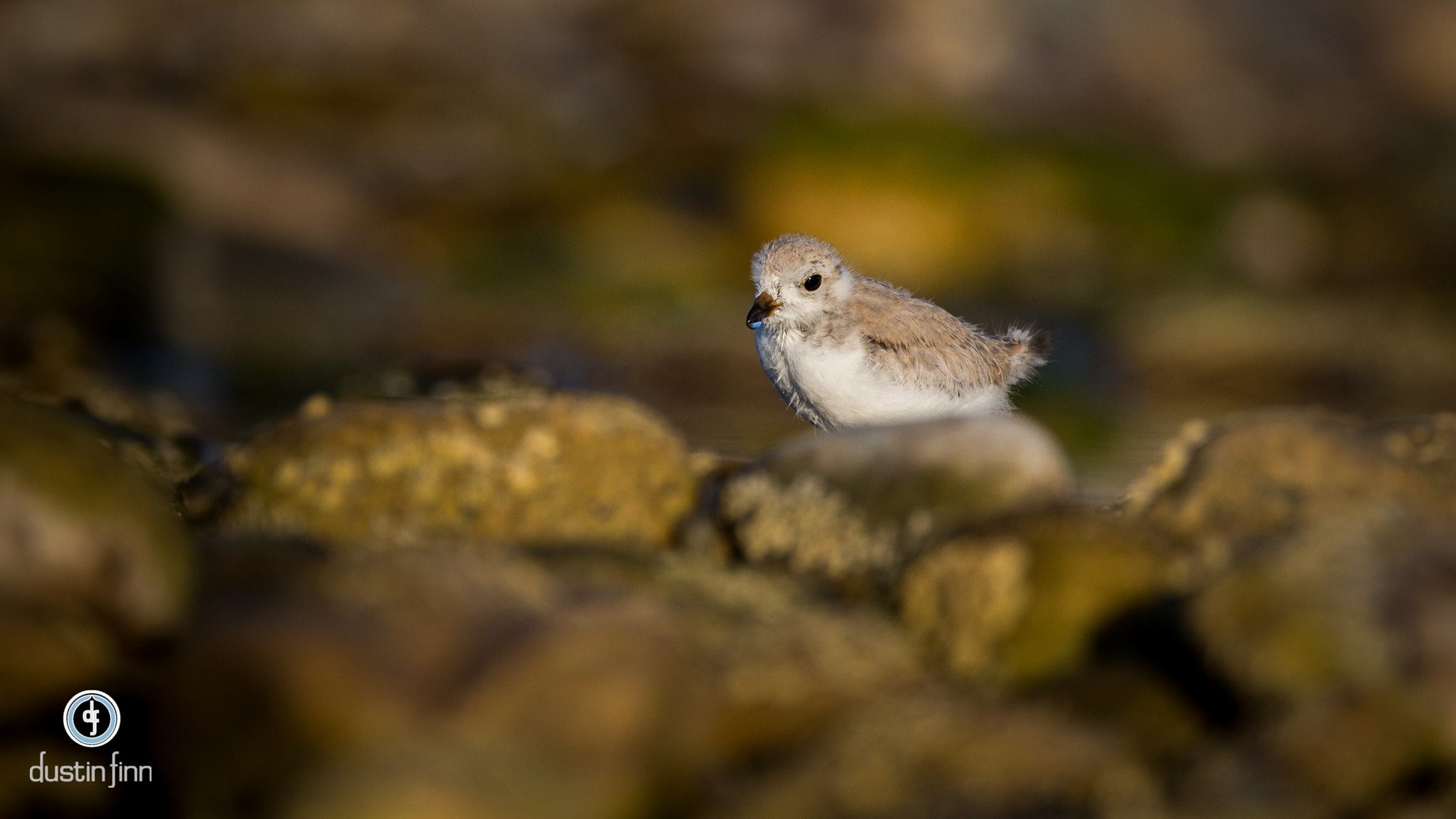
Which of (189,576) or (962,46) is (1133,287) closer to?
(962,46)

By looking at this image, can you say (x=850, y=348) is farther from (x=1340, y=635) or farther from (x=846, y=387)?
(x=1340, y=635)

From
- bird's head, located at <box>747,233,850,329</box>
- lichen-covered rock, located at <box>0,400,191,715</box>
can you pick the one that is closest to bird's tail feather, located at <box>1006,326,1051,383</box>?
bird's head, located at <box>747,233,850,329</box>

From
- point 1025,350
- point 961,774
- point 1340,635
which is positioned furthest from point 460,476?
point 1025,350

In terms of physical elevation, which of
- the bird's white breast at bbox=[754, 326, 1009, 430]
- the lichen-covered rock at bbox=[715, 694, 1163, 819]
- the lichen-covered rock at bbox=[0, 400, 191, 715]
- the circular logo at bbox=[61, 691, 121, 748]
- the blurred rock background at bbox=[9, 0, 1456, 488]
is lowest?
the lichen-covered rock at bbox=[715, 694, 1163, 819]

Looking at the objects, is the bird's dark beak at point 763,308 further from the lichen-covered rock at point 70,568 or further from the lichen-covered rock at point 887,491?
the lichen-covered rock at point 70,568

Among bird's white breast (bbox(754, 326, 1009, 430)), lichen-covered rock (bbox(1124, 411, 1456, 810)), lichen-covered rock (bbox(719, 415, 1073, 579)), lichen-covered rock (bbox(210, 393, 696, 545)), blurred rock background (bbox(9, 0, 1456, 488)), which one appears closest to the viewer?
lichen-covered rock (bbox(1124, 411, 1456, 810))

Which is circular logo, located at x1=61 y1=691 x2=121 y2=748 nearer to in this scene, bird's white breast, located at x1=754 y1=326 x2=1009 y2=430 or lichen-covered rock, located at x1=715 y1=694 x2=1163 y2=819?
lichen-covered rock, located at x1=715 y1=694 x2=1163 y2=819
